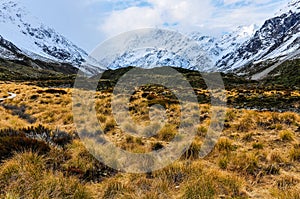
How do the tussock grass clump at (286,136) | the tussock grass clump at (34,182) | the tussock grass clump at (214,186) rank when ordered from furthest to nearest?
the tussock grass clump at (286,136), the tussock grass clump at (214,186), the tussock grass clump at (34,182)

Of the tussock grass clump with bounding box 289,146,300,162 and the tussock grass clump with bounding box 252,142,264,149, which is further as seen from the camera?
the tussock grass clump with bounding box 252,142,264,149

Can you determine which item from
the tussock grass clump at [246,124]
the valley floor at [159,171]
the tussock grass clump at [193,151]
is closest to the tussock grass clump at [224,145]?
the valley floor at [159,171]

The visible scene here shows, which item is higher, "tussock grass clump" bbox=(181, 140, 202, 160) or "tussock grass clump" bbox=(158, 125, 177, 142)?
"tussock grass clump" bbox=(158, 125, 177, 142)

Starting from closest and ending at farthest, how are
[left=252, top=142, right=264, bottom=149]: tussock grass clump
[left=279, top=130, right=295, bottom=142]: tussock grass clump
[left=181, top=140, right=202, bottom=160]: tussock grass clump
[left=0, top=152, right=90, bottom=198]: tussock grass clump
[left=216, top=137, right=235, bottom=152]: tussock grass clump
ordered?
[left=0, top=152, right=90, bottom=198]: tussock grass clump < [left=181, top=140, right=202, bottom=160]: tussock grass clump < [left=216, top=137, right=235, bottom=152]: tussock grass clump < [left=252, top=142, right=264, bottom=149]: tussock grass clump < [left=279, top=130, right=295, bottom=142]: tussock grass clump

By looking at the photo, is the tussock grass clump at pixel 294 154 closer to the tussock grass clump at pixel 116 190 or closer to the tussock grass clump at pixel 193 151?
the tussock grass clump at pixel 193 151

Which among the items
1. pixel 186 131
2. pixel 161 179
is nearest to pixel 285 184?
pixel 161 179

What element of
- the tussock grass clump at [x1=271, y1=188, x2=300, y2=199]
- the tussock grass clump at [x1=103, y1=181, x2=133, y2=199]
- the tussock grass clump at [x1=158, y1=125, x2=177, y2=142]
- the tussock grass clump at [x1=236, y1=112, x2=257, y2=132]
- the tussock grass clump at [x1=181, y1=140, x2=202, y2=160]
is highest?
the tussock grass clump at [x1=236, y1=112, x2=257, y2=132]

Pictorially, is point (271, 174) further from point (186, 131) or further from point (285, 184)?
point (186, 131)

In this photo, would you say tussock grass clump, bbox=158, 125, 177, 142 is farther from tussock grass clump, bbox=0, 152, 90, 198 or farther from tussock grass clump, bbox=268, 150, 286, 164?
tussock grass clump, bbox=0, 152, 90, 198

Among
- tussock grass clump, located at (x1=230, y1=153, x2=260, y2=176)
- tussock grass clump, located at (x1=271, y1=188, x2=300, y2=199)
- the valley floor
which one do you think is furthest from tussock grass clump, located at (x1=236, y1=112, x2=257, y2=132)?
tussock grass clump, located at (x1=271, y1=188, x2=300, y2=199)

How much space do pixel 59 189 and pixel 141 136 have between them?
543cm

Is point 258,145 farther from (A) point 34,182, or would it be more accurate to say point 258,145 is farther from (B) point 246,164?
(A) point 34,182

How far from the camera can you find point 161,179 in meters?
6.47

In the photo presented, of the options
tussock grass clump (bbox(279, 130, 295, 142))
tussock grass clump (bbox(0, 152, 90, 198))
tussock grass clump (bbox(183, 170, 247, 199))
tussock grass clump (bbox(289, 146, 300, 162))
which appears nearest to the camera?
tussock grass clump (bbox(0, 152, 90, 198))
